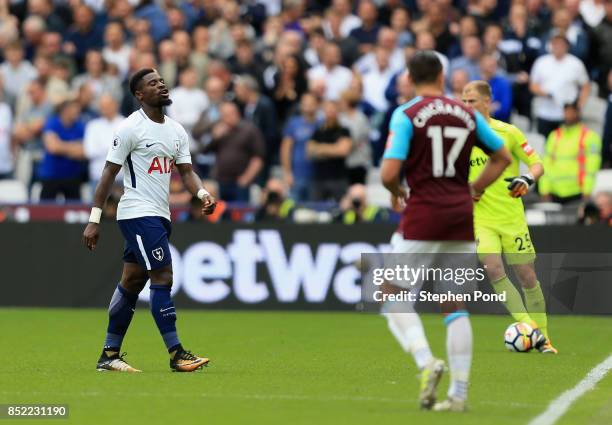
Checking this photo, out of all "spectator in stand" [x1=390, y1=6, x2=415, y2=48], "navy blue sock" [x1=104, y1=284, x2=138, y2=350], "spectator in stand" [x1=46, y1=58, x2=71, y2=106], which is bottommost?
"navy blue sock" [x1=104, y1=284, x2=138, y2=350]

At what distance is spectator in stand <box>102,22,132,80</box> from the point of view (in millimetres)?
22406

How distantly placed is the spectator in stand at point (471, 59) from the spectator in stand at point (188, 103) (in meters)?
4.08

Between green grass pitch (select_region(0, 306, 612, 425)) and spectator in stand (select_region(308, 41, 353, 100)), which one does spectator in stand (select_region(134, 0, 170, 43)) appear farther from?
green grass pitch (select_region(0, 306, 612, 425))

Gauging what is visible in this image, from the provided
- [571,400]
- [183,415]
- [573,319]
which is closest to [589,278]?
[573,319]

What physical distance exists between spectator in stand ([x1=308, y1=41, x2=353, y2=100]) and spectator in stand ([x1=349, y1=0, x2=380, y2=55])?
2.21 ft

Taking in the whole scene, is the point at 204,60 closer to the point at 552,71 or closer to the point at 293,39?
the point at 293,39

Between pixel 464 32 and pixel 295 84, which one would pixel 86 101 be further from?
pixel 464 32

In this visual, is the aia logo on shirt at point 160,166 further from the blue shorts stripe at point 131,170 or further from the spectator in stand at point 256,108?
the spectator in stand at point 256,108

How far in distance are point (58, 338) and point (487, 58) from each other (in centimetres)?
765

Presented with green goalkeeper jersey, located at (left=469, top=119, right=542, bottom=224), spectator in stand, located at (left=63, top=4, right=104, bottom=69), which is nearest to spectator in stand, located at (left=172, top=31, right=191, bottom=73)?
spectator in stand, located at (left=63, top=4, right=104, bottom=69)

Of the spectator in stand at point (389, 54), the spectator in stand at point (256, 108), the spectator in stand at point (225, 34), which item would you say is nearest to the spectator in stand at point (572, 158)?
the spectator in stand at point (389, 54)

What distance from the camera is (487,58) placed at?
18688 mm

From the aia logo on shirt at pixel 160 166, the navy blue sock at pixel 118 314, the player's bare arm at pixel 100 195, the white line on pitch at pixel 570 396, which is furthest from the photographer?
the navy blue sock at pixel 118 314

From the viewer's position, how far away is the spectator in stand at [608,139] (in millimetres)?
19109
